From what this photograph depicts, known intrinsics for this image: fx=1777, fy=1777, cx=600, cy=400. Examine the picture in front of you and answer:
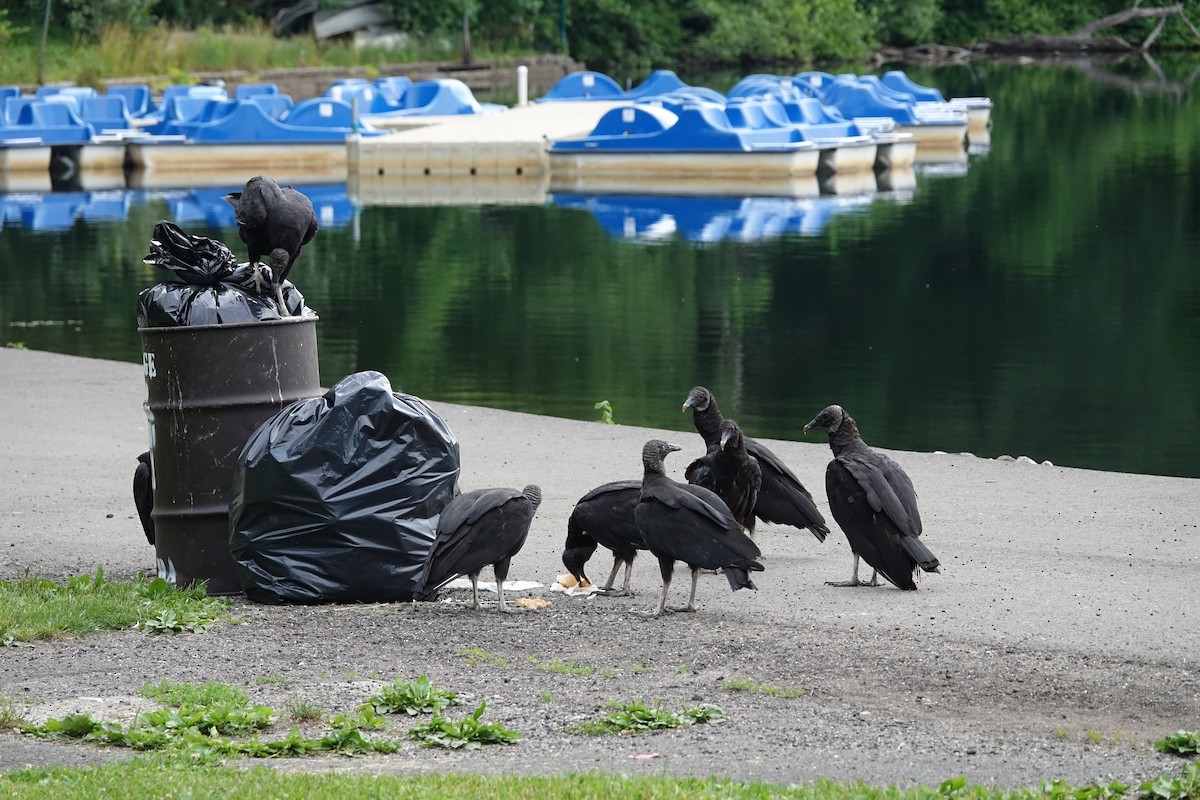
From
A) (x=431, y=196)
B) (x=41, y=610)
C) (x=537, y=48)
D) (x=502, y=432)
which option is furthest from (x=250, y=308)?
(x=537, y=48)

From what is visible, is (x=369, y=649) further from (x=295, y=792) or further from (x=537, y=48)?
(x=537, y=48)

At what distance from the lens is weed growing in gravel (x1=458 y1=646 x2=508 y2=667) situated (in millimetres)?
7117

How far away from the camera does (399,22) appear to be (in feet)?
227

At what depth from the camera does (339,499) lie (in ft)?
26.1

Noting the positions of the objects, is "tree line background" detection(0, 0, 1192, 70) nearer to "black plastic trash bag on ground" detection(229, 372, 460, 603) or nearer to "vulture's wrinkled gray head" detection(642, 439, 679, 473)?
"black plastic trash bag on ground" detection(229, 372, 460, 603)

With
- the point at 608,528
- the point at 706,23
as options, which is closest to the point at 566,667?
the point at 608,528

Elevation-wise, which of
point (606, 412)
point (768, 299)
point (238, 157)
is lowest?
point (768, 299)

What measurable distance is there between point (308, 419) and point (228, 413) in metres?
0.48

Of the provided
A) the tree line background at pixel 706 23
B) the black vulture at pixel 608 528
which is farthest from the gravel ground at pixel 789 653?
the tree line background at pixel 706 23

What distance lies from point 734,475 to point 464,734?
310 cm

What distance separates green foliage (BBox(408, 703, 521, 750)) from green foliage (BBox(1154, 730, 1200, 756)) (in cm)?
211

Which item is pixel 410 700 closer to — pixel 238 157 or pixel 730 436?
Result: pixel 730 436

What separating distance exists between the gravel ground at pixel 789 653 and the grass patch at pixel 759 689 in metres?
0.04

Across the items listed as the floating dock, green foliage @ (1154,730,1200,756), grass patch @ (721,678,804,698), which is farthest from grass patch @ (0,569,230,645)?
the floating dock
